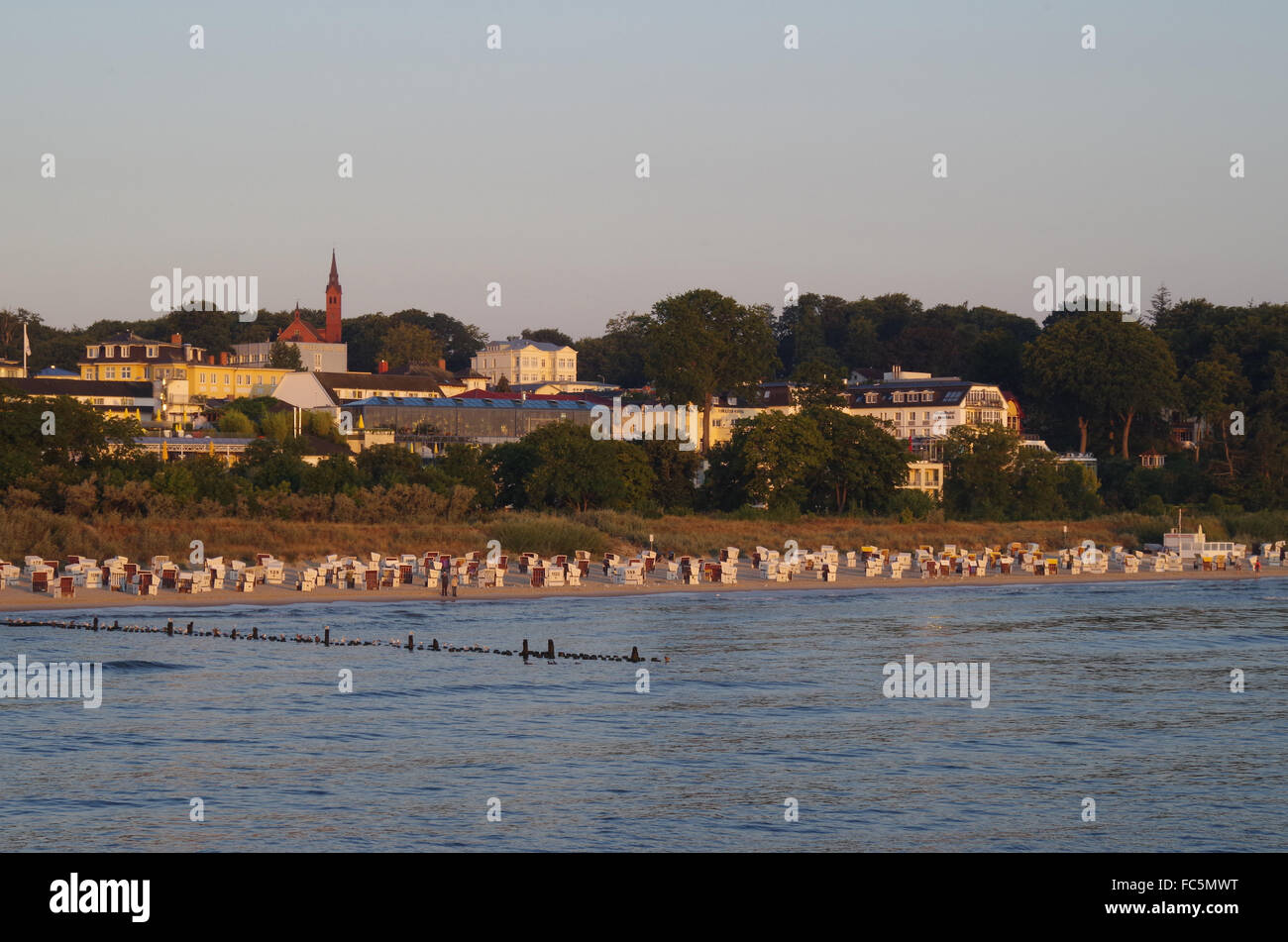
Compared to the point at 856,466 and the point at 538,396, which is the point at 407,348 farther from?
the point at 856,466

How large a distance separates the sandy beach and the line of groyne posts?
3.64m

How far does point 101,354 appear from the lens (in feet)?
433

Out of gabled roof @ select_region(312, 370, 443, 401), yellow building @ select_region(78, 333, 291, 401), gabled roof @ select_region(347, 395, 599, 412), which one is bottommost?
gabled roof @ select_region(347, 395, 599, 412)

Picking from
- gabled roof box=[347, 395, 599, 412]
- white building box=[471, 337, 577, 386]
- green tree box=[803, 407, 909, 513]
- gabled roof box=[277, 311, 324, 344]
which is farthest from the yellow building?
green tree box=[803, 407, 909, 513]

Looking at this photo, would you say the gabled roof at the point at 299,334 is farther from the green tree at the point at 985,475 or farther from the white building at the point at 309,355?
the green tree at the point at 985,475

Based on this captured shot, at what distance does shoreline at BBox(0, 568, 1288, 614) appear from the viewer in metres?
43.6

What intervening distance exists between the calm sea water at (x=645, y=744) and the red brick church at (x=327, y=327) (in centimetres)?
11232

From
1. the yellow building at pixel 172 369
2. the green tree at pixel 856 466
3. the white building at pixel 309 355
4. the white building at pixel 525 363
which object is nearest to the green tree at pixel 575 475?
the green tree at pixel 856 466

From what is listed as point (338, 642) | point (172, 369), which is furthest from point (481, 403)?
point (338, 642)

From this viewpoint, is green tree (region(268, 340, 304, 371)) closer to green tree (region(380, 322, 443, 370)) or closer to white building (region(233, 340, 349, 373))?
white building (region(233, 340, 349, 373))

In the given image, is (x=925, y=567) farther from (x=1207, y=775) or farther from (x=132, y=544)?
(x=1207, y=775)

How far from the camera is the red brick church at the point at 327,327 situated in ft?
497

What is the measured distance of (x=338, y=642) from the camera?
37.0 meters

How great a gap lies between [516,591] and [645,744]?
24.1 metres
